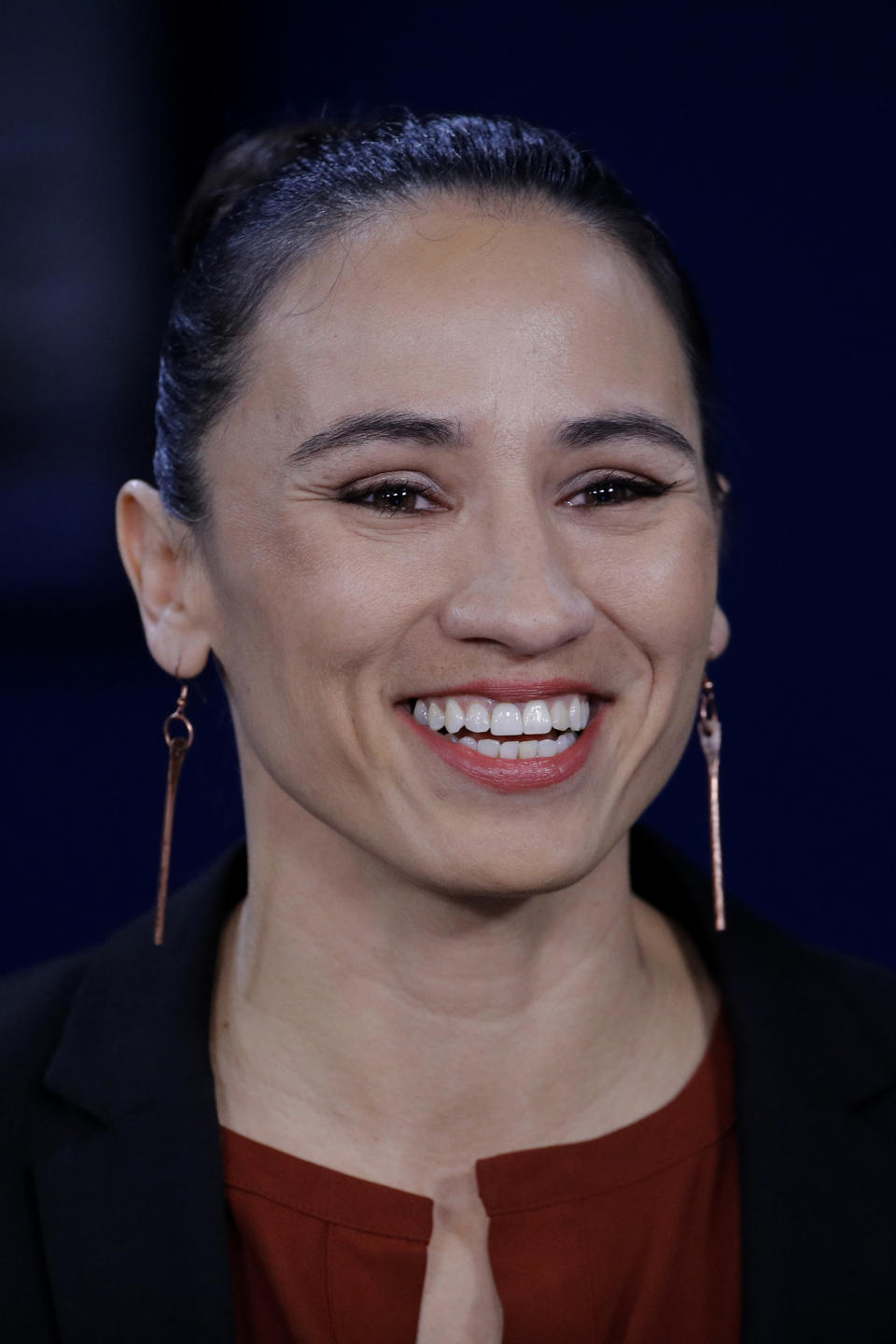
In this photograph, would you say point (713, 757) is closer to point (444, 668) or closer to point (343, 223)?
point (444, 668)

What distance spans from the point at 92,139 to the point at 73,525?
0.51 metres

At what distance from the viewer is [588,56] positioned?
2.45 metres

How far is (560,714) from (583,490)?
0.63 feet

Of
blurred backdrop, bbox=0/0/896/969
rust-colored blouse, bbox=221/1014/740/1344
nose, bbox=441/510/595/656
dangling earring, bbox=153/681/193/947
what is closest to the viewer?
nose, bbox=441/510/595/656

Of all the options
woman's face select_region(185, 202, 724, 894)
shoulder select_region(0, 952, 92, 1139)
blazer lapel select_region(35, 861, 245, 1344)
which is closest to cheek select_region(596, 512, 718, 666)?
woman's face select_region(185, 202, 724, 894)

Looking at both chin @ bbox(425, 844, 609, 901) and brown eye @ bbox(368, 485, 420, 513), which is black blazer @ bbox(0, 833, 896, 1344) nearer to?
chin @ bbox(425, 844, 609, 901)

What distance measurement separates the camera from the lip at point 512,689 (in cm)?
151

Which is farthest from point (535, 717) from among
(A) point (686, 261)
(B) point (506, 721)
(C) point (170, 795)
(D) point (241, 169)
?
(A) point (686, 261)

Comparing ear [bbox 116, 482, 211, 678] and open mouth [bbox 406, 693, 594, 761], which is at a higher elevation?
ear [bbox 116, 482, 211, 678]

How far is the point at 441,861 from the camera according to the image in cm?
153

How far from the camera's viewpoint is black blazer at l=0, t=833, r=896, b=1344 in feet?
5.05

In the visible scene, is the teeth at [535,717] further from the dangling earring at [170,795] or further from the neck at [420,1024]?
the dangling earring at [170,795]

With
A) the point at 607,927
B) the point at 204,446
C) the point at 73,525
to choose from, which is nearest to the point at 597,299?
the point at 204,446

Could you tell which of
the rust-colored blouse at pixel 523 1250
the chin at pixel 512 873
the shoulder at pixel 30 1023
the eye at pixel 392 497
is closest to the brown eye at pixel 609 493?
the eye at pixel 392 497
